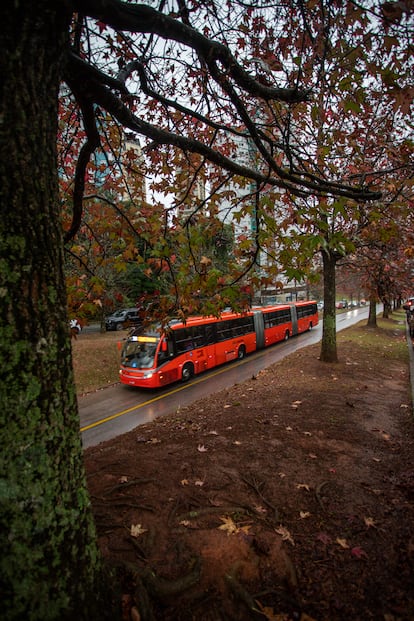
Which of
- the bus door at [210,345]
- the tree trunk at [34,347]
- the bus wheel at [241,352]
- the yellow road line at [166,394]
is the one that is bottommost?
the yellow road line at [166,394]

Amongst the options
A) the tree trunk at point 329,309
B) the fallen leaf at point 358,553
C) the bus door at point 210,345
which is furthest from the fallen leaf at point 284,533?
the bus door at point 210,345

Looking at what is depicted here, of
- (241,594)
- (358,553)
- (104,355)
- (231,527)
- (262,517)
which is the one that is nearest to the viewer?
(241,594)

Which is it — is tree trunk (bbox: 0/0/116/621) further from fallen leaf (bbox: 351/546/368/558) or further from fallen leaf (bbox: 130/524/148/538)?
fallen leaf (bbox: 351/546/368/558)

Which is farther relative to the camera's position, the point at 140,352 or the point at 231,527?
the point at 140,352

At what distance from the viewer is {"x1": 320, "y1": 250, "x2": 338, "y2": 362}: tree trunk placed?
444 inches

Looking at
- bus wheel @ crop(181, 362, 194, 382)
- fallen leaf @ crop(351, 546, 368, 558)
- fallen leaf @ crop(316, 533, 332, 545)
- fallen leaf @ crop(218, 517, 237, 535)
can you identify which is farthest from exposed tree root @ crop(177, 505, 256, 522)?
bus wheel @ crop(181, 362, 194, 382)

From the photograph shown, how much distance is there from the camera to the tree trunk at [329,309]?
37.0 ft

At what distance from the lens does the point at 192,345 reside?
14359 millimetres

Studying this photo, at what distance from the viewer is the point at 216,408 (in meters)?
8.38

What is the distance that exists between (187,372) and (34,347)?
12363 mm

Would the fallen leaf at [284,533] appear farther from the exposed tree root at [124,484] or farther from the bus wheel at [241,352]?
the bus wheel at [241,352]

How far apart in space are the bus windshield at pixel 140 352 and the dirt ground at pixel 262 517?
563 cm

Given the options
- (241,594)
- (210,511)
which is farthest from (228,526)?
(241,594)

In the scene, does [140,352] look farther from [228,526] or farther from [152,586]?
[152,586]
